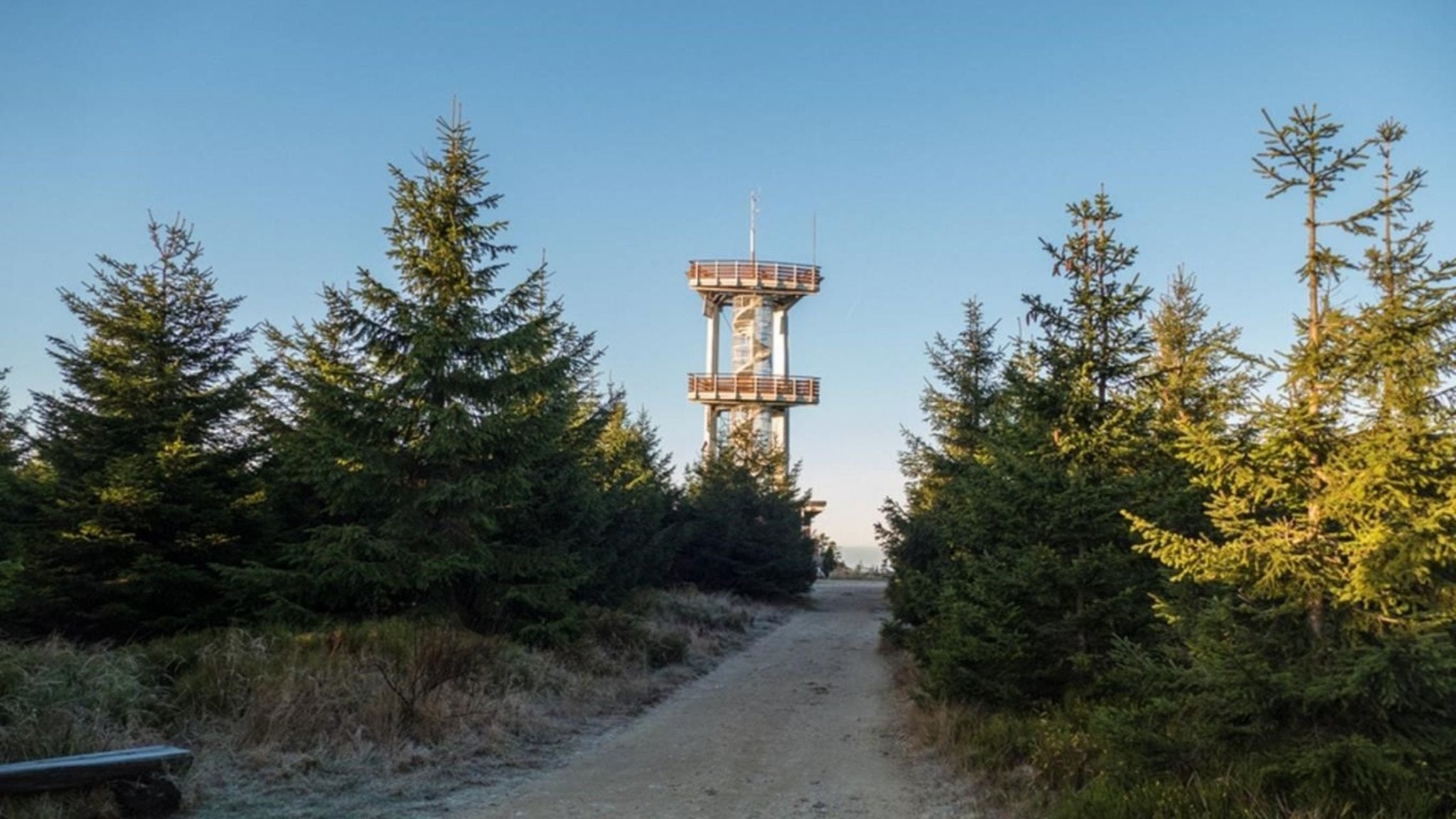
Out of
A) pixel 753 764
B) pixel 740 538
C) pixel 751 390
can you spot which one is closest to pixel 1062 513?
pixel 753 764

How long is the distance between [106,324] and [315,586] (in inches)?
250

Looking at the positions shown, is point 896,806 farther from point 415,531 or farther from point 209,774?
point 415,531

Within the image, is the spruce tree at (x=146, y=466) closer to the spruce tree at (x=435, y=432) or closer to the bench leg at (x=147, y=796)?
the spruce tree at (x=435, y=432)

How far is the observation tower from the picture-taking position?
4612cm

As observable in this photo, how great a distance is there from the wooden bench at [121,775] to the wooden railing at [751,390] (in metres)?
38.8

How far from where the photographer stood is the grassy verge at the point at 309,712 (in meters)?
7.80

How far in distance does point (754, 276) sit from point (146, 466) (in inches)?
1388

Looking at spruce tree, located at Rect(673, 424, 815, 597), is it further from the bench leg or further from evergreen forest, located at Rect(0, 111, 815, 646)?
the bench leg

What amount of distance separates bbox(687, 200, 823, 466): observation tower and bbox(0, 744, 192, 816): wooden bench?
38.0 metres

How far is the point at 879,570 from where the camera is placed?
5734 cm

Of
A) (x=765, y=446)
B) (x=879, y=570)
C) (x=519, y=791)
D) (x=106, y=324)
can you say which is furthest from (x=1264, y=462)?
(x=879, y=570)

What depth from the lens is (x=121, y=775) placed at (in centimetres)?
688

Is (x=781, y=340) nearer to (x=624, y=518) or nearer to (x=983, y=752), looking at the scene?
(x=624, y=518)

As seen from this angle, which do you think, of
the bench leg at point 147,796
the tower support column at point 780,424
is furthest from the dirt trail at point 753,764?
the tower support column at point 780,424
